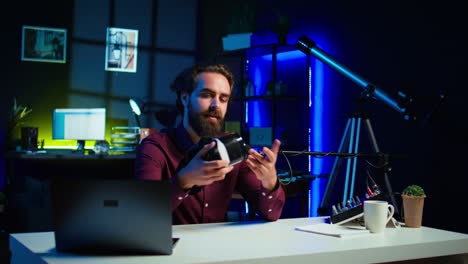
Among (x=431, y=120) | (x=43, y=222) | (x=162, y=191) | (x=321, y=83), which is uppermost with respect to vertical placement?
(x=321, y=83)

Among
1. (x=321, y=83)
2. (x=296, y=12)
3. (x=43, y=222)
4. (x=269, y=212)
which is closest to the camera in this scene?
(x=269, y=212)

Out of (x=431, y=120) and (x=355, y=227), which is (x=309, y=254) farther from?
(x=431, y=120)

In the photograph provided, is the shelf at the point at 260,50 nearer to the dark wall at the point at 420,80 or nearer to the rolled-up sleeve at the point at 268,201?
the dark wall at the point at 420,80

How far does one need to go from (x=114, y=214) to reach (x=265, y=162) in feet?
2.05

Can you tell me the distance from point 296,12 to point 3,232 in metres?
3.40

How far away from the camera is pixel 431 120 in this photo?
9.57 feet

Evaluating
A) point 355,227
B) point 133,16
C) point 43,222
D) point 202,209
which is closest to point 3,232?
point 43,222

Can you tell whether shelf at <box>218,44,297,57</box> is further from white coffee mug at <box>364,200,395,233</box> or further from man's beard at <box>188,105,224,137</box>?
white coffee mug at <box>364,200,395,233</box>

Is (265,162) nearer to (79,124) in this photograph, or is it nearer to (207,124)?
(207,124)

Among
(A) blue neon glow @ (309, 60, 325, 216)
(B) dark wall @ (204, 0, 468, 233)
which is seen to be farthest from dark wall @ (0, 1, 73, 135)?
(B) dark wall @ (204, 0, 468, 233)

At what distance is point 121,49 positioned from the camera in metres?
5.32

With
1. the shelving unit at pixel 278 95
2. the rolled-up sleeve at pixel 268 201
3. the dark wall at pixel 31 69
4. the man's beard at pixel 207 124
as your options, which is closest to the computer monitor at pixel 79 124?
the dark wall at pixel 31 69

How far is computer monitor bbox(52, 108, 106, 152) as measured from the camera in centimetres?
486

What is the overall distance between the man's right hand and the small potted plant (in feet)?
2.29
